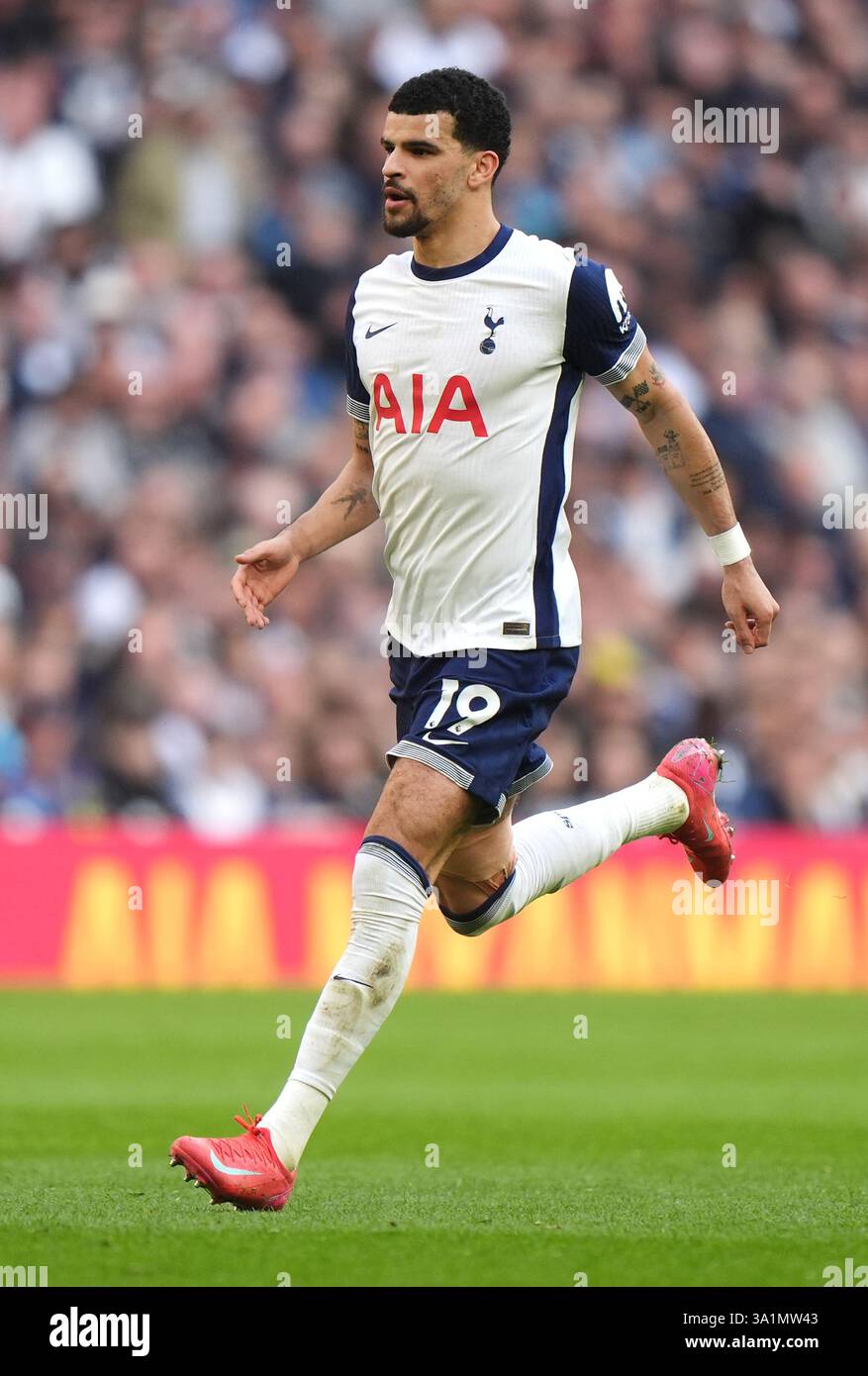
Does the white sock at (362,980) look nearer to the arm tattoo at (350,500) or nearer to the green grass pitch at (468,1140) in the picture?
the green grass pitch at (468,1140)

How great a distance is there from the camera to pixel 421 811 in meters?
5.21

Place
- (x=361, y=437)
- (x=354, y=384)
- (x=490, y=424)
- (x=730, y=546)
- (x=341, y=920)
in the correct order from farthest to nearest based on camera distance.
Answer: (x=341, y=920) < (x=361, y=437) < (x=354, y=384) < (x=730, y=546) < (x=490, y=424)

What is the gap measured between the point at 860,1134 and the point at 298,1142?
2770 millimetres

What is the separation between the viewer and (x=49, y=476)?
13.9 m

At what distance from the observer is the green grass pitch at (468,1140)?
4730 mm

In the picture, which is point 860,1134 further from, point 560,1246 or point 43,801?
point 43,801

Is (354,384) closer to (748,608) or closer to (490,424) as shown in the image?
(490,424)

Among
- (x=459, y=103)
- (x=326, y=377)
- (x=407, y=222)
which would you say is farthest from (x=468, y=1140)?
(x=326, y=377)

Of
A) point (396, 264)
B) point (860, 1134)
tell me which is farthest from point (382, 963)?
point (860, 1134)

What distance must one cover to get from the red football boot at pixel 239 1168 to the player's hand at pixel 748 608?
1747 millimetres

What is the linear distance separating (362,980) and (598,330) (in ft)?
5.63

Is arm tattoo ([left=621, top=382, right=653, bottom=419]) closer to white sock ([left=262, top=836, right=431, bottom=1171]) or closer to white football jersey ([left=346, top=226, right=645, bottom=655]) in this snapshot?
white football jersey ([left=346, top=226, right=645, bottom=655])

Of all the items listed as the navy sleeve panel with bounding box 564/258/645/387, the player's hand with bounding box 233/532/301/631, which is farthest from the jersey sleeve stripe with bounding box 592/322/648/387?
the player's hand with bounding box 233/532/301/631

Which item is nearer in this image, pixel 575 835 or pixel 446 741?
pixel 446 741
